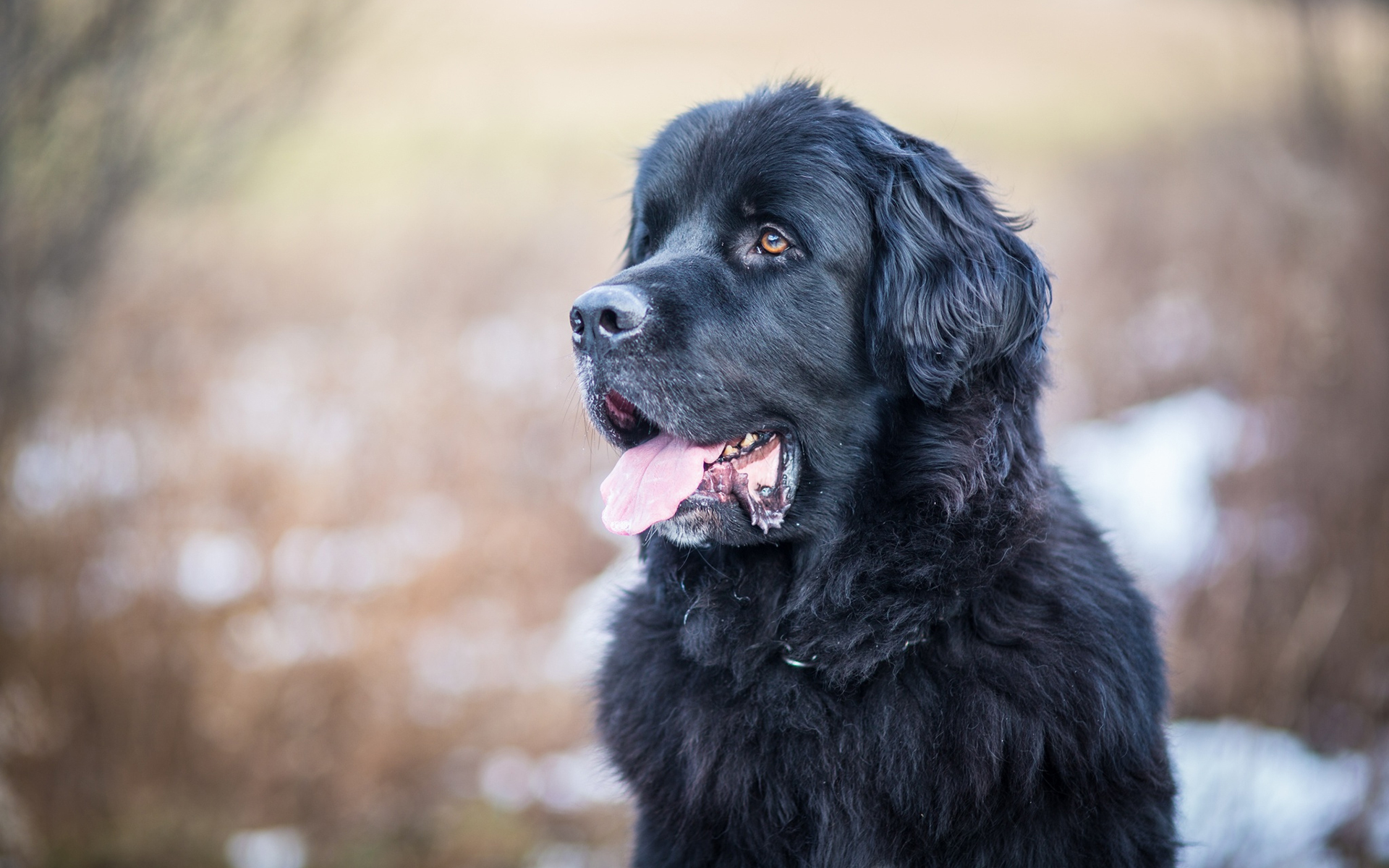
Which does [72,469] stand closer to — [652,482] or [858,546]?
[652,482]

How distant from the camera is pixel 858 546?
273 cm

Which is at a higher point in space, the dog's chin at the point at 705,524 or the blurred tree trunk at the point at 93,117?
the blurred tree trunk at the point at 93,117

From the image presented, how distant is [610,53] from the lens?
1798 centimetres

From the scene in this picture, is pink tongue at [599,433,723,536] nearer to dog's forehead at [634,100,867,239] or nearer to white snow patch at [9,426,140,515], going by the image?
dog's forehead at [634,100,867,239]

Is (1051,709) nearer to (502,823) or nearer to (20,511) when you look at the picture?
(502,823)

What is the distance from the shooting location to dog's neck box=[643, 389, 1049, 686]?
263 cm

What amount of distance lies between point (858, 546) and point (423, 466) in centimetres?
543

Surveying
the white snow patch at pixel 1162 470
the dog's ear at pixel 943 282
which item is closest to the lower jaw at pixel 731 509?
the dog's ear at pixel 943 282

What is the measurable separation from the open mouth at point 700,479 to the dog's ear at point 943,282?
1.42ft

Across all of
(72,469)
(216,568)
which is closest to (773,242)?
(72,469)

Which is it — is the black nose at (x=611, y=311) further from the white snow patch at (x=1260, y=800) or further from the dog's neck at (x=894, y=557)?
the white snow patch at (x=1260, y=800)

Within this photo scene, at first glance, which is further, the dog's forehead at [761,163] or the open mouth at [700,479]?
the dog's forehead at [761,163]

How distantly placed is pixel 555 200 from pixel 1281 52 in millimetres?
6335

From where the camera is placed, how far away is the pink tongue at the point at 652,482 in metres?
2.69
